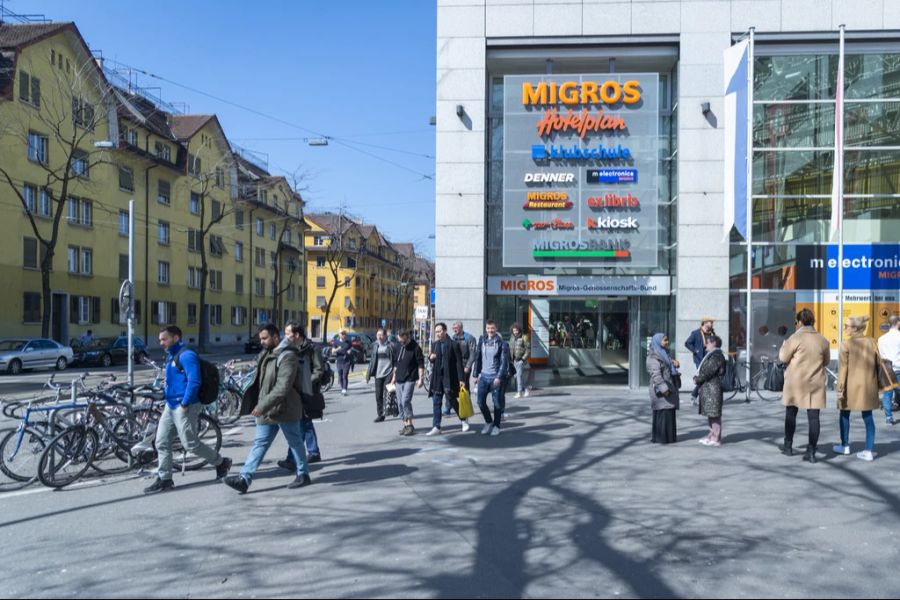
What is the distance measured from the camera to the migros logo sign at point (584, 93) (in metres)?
17.4

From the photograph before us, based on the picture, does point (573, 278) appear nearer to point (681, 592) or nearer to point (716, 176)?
point (716, 176)

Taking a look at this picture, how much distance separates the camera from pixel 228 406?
12.9 meters

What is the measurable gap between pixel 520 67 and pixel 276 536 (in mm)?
14837

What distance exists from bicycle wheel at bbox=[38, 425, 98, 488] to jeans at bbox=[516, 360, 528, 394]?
9.92m

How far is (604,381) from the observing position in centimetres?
1906

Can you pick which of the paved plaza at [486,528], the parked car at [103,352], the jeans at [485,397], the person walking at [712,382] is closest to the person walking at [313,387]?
the paved plaza at [486,528]

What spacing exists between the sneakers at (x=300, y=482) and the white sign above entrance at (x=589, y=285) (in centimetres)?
1055

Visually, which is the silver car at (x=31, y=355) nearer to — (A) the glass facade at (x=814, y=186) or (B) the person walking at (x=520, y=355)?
(B) the person walking at (x=520, y=355)

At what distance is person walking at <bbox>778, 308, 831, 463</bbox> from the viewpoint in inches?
337

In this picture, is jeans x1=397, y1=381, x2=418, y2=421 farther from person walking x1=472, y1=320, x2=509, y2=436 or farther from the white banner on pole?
the white banner on pole

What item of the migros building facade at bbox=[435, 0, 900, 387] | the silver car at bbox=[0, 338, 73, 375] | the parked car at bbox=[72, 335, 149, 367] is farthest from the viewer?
the parked car at bbox=[72, 335, 149, 367]

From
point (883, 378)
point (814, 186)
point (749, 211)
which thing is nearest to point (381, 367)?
point (883, 378)

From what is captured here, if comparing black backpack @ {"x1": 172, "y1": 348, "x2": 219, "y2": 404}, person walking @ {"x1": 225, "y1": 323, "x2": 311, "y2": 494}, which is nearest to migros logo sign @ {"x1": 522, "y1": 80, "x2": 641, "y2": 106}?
person walking @ {"x1": 225, "y1": 323, "x2": 311, "y2": 494}

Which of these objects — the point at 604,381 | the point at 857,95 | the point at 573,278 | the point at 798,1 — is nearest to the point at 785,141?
the point at 857,95
